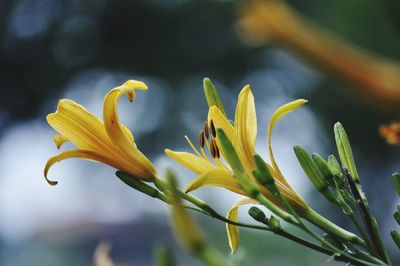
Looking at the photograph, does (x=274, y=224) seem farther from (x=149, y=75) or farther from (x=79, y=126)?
(x=149, y=75)

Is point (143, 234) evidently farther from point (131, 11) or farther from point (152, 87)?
point (131, 11)

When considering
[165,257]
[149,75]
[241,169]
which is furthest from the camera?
[149,75]

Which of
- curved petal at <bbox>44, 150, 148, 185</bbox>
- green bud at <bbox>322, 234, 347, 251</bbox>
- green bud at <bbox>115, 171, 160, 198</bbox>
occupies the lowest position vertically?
green bud at <bbox>322, 234, 347, 251</bbox>

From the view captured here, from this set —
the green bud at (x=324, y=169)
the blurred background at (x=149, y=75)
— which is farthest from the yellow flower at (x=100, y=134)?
the blurred background at (x=149, y=75)

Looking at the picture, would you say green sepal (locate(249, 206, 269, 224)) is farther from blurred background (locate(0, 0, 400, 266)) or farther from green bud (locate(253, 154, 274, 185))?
blurred background (locate(0, 0, 400, 266))

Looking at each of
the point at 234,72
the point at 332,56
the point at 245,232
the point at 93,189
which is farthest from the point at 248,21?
the point at 93,189

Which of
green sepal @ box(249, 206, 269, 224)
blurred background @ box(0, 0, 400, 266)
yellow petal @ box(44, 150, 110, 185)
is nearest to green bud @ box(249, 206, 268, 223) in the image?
green sepal @ box(249, 206, 269, 224)

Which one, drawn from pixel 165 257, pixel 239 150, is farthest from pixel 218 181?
pixel 165 257
